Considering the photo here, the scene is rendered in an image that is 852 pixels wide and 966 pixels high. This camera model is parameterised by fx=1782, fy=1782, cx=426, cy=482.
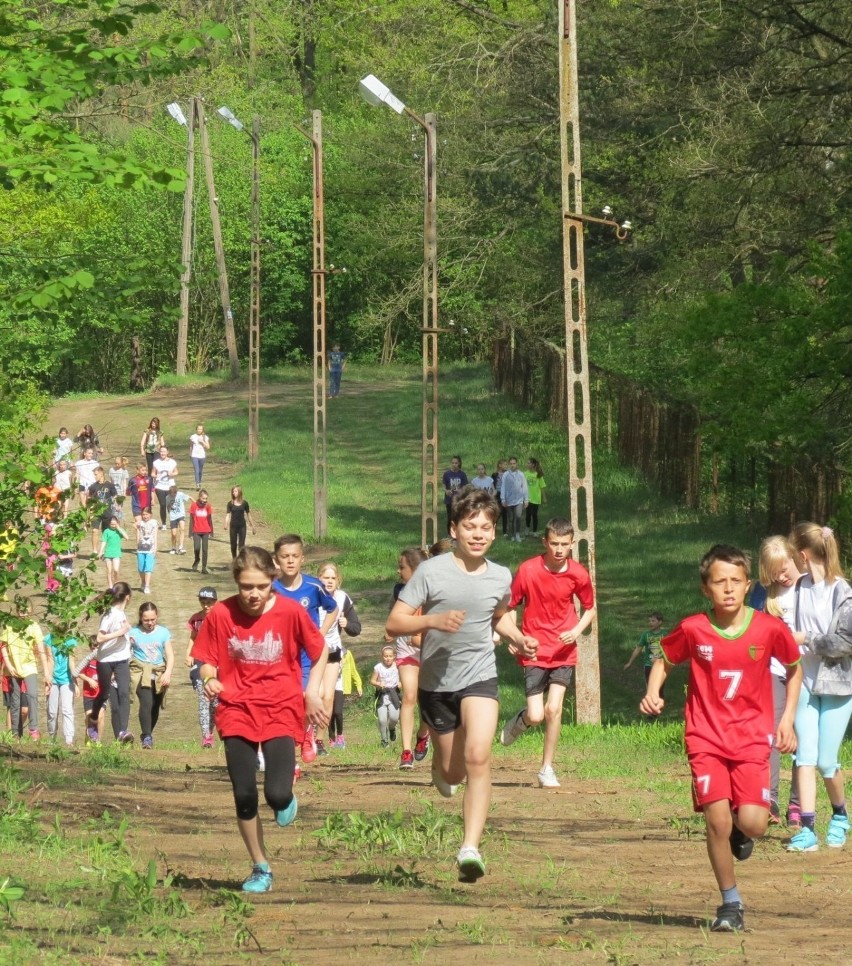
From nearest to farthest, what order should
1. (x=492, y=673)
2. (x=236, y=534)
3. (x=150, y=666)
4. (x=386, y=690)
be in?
(x=492, y=673) < (x=150, y=666) < (x=386, y=690) < (x=236, y=534)

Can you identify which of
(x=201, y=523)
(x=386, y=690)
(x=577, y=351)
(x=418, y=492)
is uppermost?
(x=577, y=351)

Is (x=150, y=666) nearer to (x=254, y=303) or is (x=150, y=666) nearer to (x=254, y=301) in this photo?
(x=254, y=303)

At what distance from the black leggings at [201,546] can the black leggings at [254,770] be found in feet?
83.7

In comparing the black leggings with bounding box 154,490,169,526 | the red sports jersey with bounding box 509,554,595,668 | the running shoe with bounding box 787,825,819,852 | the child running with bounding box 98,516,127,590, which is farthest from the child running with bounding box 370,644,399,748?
the black leggings with bounding box 154,490,169,526

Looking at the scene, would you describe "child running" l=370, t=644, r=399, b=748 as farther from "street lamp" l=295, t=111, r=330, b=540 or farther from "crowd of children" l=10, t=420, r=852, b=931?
"street lamp" l=295, t=111, r=330, b=540

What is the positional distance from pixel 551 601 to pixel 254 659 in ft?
14.8

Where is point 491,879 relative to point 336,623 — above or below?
below

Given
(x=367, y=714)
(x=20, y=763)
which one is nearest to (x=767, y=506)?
(x=367, y=714)

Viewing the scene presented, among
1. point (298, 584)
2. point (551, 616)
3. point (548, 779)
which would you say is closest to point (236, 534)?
point (548, 779)

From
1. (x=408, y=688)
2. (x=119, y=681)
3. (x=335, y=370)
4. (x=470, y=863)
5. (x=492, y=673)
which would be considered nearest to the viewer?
(x=470, y=863)

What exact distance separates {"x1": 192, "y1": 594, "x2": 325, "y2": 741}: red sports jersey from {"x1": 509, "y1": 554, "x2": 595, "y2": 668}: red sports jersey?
419cm

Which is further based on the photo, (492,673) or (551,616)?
(551,616)

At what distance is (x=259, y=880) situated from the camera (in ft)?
27.2

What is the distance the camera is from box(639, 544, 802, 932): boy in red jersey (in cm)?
747
